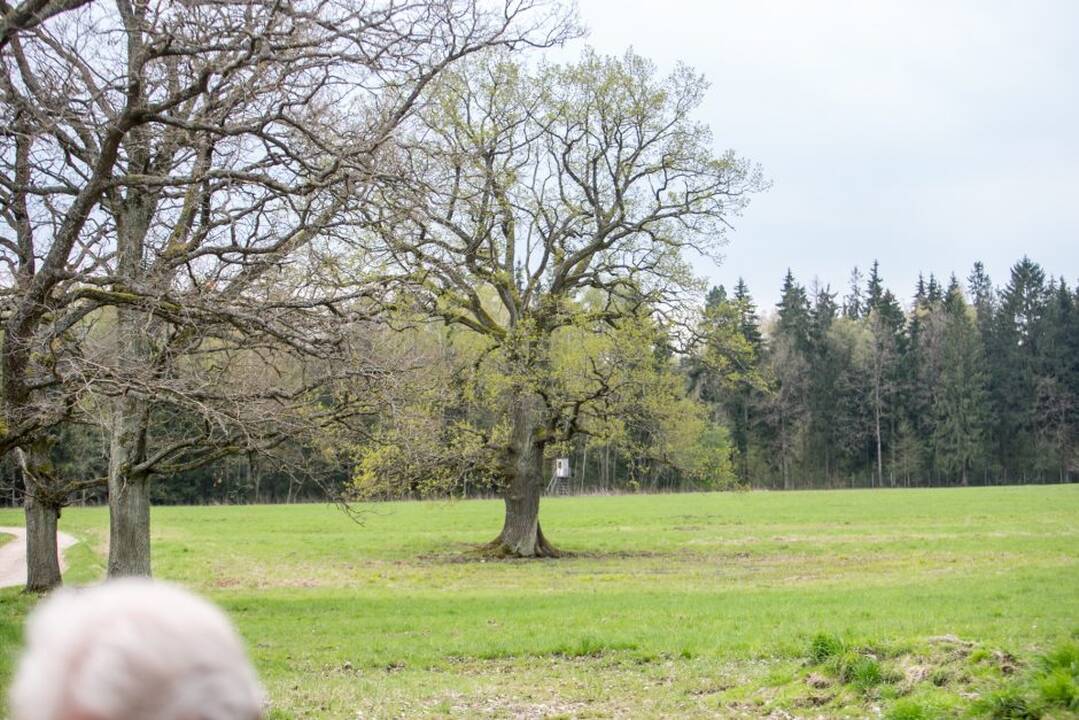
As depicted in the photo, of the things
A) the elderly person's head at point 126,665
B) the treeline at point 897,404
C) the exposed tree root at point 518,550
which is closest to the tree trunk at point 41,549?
the exposed tree root at point 518,550

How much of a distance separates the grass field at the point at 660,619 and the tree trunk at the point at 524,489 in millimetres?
1700

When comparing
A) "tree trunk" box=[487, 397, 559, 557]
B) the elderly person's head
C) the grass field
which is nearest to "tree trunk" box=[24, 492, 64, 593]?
the grass field

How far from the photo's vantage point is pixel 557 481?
77375mm

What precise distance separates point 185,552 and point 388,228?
23471 mm

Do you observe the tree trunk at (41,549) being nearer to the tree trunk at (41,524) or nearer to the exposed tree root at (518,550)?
the tree trunk at (41,524)

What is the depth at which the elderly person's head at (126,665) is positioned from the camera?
3.75 ft

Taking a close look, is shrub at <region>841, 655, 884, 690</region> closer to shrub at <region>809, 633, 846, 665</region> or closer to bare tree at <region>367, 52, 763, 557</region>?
shrub at <region>809, 633, 846, 665</region>

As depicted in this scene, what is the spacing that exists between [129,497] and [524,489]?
14767 mm

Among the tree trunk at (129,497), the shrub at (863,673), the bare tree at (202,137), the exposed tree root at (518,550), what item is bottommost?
the exposed tree root at (518,550)

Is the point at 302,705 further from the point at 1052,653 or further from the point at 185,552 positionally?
the point at 185,552

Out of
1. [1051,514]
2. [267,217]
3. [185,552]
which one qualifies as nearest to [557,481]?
[1051,514]

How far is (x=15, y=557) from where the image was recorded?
30172 millimetres

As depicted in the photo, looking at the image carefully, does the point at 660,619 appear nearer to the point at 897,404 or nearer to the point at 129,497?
the point at 129,497

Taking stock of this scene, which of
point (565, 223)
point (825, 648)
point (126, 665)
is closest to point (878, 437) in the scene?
point (565, 223)
